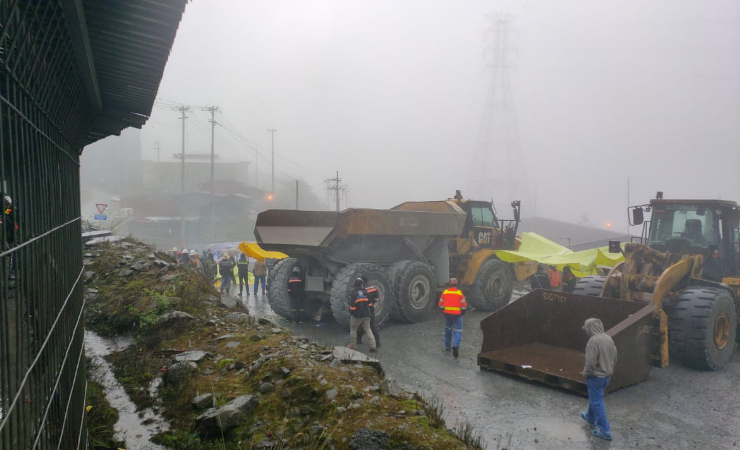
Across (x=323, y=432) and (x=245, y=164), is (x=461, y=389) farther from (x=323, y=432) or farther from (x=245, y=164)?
(x=245, y=164)

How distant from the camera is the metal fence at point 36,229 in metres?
1.32

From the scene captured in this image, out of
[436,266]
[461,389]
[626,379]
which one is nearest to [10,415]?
[461,389]

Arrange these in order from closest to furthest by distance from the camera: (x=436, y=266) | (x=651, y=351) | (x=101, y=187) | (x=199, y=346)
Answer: (x=199, y=346) → (x=651, y=351) → (x=436, y=266) → (x=101, y=187)

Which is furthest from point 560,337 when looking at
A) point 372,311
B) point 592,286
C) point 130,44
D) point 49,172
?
point 49,172

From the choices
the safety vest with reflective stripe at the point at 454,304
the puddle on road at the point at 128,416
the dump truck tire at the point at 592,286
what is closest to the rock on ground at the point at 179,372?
the puddle on road at the point at 128,416

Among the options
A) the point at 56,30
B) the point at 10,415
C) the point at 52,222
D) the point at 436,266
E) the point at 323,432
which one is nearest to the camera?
the point at 10,415

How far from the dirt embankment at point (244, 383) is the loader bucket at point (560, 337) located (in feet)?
6.48

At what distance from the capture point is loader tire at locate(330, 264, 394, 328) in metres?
9.48

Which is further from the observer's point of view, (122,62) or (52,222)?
(122,62)

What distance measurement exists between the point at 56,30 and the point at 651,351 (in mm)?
7924

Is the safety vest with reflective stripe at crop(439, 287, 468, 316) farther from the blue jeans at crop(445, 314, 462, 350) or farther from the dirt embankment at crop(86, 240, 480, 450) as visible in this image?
the dirt embankment at crop(86, 240, 480, 450)

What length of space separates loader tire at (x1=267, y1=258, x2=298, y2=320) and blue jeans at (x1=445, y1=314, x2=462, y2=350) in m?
3.79

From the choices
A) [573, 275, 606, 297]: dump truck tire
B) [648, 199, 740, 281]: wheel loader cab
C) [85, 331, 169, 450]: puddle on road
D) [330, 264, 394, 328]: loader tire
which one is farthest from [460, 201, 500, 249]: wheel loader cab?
[85, 331, 169, 450]: puddle on road

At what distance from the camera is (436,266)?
1198cm
